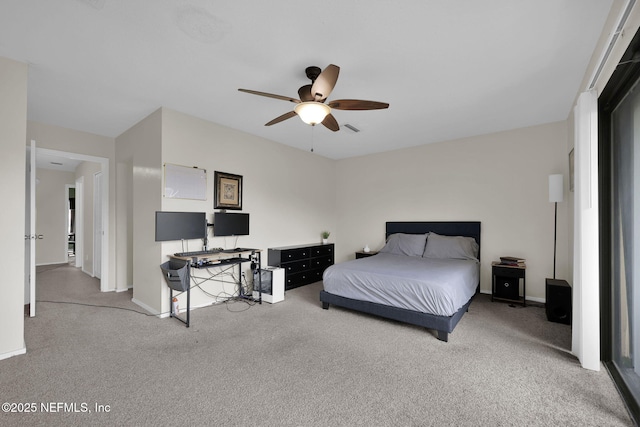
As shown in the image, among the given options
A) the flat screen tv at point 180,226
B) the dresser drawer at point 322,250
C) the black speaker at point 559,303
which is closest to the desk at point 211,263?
the flat screen tv at point 180,226

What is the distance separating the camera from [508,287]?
414 centimetres

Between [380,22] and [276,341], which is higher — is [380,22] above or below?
above

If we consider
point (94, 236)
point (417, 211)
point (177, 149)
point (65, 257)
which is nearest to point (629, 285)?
point (417, 211)

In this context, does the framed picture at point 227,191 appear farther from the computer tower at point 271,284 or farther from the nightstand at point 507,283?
the nightstand at point 507,283

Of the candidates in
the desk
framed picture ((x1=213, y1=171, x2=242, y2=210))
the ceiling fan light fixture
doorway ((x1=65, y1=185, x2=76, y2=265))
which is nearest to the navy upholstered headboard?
the desk

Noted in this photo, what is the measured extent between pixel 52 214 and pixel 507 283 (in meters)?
10.2

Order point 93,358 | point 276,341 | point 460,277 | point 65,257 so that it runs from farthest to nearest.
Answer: point 65,257 < point 460,277 < point 276,341 < point 93,358

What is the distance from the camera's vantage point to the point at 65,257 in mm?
7645

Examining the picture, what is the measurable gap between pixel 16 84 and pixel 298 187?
3892 mm

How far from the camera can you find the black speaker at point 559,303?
3283 millimetres

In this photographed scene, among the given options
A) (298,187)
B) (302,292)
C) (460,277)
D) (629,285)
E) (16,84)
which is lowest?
(302,292)

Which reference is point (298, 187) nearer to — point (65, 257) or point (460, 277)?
point (460, 277)

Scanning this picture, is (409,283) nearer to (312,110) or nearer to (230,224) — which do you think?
(312,110)

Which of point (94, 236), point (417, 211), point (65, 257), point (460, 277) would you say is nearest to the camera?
point (460, 277)
